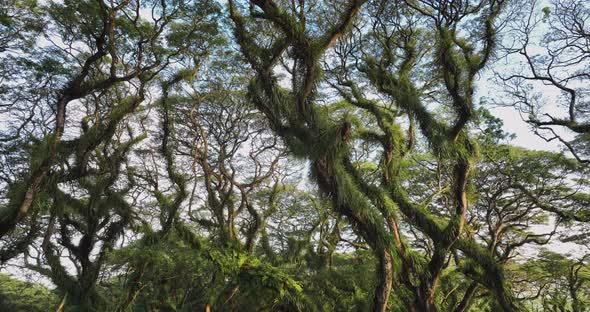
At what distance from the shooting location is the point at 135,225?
33.1 feet

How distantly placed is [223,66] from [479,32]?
21.0 ft

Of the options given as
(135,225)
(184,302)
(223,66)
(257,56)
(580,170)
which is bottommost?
(184,302)

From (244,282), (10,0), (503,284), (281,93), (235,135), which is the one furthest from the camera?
(235,135)

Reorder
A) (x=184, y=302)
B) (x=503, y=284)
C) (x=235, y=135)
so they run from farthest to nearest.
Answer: (x=235, y=135), (x=184, y=302), (x=503, y=284)

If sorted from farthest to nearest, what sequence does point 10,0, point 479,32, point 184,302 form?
point 184,302 → point 10,0 → point 479,32

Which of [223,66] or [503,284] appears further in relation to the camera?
[223,66]

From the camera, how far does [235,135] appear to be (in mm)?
11281

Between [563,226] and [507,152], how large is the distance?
384cm

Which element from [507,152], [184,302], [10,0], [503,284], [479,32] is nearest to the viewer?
[503,284]

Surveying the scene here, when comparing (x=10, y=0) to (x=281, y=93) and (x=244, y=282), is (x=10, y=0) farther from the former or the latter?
(x=244, y=282)

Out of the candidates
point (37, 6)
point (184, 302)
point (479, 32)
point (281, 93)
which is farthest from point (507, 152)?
point (37, 6)

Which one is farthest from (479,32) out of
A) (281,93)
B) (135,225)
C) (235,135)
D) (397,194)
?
(135,225)

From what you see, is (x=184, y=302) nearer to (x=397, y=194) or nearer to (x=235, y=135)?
(x=235, y=135)

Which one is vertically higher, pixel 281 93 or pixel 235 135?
pixel 235 135
